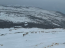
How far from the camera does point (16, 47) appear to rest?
10383 millimetres

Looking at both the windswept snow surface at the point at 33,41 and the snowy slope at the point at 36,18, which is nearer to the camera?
the windswept snow surface at the point at 33,41

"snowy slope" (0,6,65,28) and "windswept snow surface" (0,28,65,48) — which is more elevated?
"windswept snow surface" (0,28,65,48)

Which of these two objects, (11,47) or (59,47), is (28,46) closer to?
(11,47)

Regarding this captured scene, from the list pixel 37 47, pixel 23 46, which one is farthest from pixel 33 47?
pixel 23 46

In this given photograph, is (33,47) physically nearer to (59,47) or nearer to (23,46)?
(23,46)

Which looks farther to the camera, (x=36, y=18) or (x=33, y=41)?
(x=36, y=18)

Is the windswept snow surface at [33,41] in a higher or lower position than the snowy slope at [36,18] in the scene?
higher

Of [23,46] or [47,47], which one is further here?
[23,46]

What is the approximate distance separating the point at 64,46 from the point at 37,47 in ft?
7.45

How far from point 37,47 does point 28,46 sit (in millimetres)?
941

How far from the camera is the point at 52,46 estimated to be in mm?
10078

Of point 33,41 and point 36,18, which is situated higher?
point 33,41

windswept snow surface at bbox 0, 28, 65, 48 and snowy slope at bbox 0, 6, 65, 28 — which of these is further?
snowy slope at bbox 0, 6, 65, 28

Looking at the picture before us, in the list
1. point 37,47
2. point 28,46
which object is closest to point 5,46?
point 28,46
